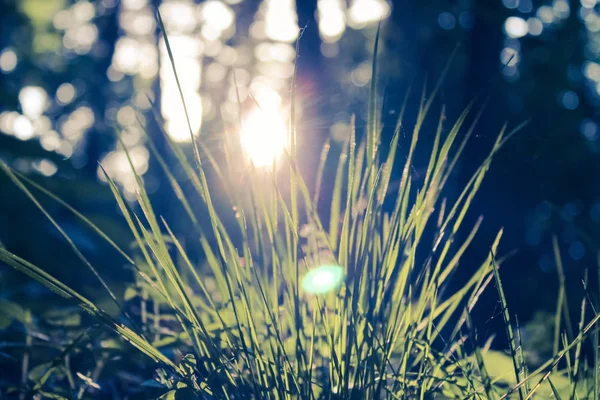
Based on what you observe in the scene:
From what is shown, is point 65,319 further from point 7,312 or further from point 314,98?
point 314,98

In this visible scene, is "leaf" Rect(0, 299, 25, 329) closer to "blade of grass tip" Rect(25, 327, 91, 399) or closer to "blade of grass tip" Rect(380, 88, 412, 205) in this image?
"blade of grass tip" Rect(25, 327, 91, 399)

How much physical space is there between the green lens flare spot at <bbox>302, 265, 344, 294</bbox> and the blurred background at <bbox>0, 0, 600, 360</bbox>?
156mm

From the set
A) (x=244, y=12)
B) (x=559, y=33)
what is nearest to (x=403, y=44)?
(x=559, y=33)

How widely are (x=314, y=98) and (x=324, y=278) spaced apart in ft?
5.36

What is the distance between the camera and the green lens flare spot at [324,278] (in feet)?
1.69

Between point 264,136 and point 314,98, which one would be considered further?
point 314,98

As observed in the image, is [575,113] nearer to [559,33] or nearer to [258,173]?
[559,33]

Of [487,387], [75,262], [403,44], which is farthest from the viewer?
[403,44]

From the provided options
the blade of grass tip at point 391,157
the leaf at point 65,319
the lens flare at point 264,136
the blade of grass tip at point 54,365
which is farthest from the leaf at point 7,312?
the blade of grass tip at point 391,157

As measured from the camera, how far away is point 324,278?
21.5 inches

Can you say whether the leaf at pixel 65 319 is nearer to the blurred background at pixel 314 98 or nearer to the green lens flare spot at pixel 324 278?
the blurred background at pixel 314 98

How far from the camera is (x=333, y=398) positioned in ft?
1.67

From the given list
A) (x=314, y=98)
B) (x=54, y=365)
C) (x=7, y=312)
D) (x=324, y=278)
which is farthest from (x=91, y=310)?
(x=314, y=98)

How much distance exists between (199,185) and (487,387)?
0.36 meters
